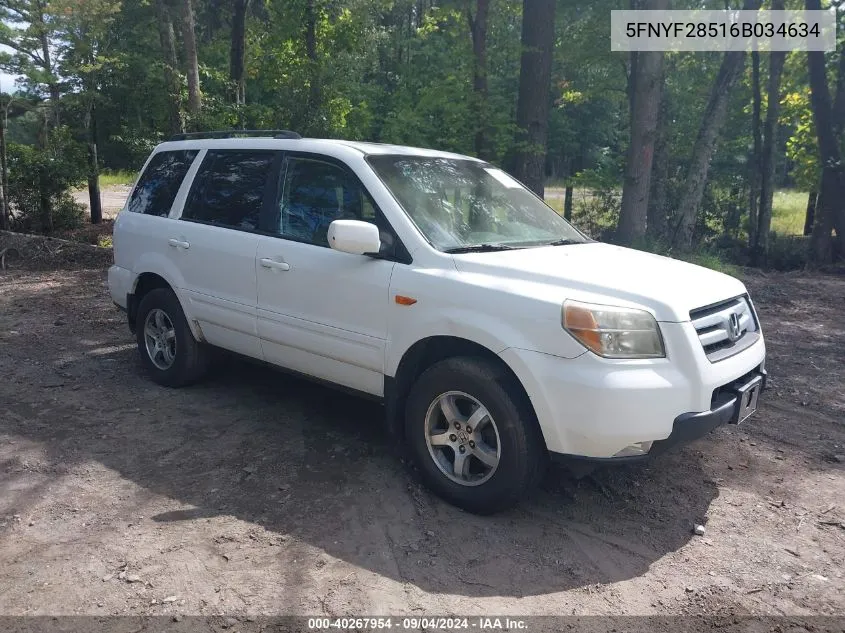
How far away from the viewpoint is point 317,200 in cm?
472

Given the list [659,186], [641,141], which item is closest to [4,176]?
[641,141]

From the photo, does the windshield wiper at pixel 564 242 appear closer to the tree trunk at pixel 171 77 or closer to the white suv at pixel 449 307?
the white suv at pixel 449 307

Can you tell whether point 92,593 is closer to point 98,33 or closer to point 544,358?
point 544,358

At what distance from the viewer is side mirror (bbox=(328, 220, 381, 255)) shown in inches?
156

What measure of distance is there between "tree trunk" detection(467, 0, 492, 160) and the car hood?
7973mm

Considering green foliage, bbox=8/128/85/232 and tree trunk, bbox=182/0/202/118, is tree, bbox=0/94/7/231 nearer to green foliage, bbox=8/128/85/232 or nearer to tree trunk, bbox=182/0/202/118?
green foliage, bbox=8/128/85/232

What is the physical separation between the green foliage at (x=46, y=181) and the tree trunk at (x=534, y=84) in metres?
8.60

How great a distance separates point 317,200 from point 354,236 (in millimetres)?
890

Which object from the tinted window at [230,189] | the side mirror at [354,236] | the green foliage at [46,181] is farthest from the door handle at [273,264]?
the green foliage at [46,181]

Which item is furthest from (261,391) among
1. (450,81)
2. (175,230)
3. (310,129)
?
(450,81)

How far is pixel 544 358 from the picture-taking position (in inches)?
137

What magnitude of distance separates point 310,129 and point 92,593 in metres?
9.56

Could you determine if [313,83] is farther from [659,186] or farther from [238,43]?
[659,186]

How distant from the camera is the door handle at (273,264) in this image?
15.3 feet
